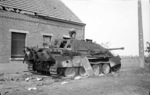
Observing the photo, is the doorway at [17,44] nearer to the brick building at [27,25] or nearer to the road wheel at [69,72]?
the brick building at [27,25]

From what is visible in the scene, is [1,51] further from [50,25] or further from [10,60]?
[50,25]

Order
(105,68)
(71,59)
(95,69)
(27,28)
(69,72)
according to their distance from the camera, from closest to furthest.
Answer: (71,59), (69,72), (95,69), (105,68), (27,28)

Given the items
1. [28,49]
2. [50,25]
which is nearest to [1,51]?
[28,49]

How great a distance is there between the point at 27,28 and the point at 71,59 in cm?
577

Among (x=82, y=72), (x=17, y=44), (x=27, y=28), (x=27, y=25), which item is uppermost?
(x=27, y=25)

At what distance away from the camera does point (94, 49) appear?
1199cm

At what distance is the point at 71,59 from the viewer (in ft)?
32.7

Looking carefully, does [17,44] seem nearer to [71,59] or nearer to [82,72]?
[71,59]

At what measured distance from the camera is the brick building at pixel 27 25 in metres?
12.8

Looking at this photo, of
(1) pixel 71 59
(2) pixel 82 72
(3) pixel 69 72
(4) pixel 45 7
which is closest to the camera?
(1) pixel 71 59

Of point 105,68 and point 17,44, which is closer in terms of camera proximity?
point 105,68

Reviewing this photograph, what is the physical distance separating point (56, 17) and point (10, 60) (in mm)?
5856

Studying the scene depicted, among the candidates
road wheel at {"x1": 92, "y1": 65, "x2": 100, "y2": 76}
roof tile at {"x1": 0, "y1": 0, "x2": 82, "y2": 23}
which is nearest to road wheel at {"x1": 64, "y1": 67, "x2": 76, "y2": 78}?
road wheel at {"x1": 92, "y1": 65, "x2": 100, "y2": 76}

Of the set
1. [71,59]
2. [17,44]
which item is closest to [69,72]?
[71,59]
